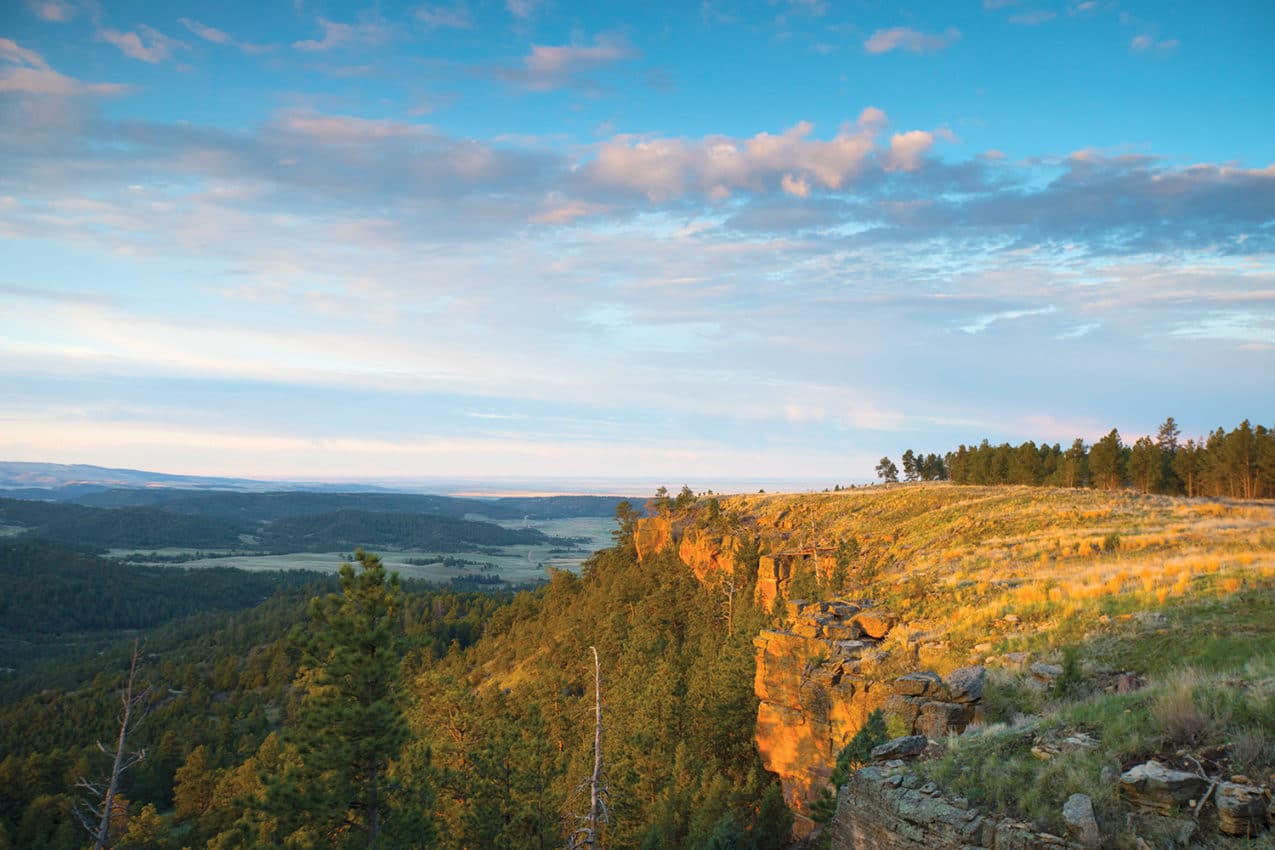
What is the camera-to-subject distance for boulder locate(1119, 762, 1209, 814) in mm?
7727

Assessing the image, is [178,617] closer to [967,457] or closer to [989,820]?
[967,457]

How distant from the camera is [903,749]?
11.5 metres

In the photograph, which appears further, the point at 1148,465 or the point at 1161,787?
the point at 1148,465

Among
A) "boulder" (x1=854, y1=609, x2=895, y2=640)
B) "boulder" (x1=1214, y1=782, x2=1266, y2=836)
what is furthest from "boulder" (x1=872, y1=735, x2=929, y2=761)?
"boulder" (x1=854, y1=609, x2=895, y2=640)

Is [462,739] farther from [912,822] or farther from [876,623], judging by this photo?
[912,822]

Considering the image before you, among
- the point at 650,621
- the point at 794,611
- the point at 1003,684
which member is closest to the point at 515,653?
the point at 650,621

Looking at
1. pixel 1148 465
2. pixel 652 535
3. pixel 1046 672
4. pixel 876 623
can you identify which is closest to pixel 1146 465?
pixel 1148 465

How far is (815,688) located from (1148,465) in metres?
78.9

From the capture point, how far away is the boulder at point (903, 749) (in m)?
11.5

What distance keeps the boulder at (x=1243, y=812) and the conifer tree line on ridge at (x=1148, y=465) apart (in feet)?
265

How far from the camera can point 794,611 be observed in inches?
1115

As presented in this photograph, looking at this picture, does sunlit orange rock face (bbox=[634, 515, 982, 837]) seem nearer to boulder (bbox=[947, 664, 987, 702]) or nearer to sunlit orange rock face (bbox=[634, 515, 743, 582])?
boulder (bbox=[947, 664, 987, 702])

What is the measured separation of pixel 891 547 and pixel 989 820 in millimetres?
35937

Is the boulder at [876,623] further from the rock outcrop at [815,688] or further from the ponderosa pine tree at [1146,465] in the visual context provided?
the ponderosa pine tree at [1146,465]
